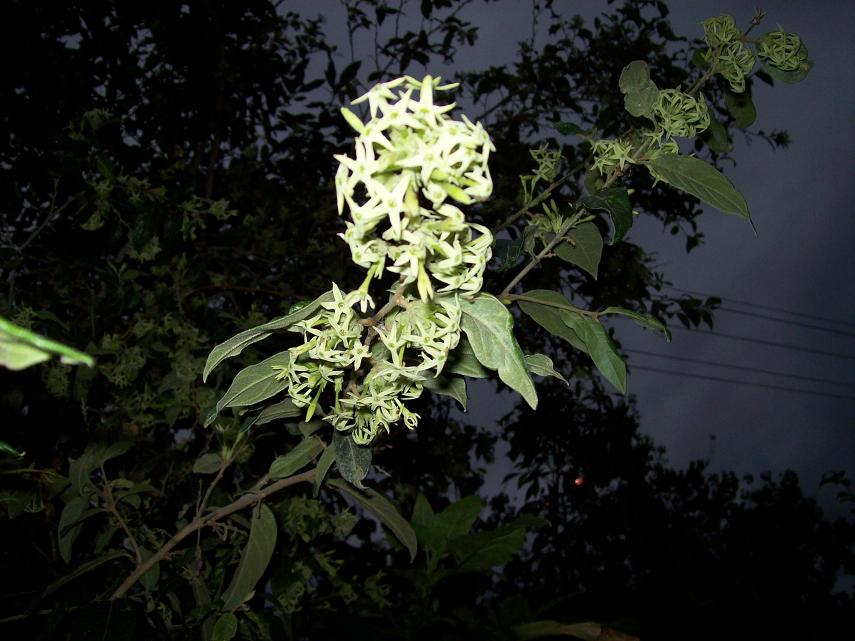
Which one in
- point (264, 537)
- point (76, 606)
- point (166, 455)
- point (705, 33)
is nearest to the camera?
point (705, 33)

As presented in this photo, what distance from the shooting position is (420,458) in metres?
3.90

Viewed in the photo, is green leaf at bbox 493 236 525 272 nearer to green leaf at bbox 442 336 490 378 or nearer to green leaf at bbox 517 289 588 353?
green leaf at bbox 517 289 588 353

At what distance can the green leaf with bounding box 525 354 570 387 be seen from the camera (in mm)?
750

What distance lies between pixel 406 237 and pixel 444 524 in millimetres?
1449

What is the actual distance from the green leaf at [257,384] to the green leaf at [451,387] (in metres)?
0.17

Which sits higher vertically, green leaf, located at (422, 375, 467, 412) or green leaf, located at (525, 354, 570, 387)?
green leaf, located at (525, 354, 570, 387)

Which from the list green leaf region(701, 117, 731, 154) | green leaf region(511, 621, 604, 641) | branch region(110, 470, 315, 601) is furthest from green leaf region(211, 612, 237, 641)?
green leaf region(701, 117, 731, 154)

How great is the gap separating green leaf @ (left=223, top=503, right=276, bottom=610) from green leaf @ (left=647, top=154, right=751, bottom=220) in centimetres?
97

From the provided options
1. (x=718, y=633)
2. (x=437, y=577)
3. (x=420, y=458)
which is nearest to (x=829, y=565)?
(x=718, y=633)

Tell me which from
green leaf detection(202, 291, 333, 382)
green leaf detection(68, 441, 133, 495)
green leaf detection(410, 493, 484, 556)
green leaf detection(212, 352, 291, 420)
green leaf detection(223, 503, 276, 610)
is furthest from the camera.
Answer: green leaf detection(410, 493, 484, 556)

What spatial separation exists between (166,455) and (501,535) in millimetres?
1204

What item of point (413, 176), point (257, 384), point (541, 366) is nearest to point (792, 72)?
point (541, 366)

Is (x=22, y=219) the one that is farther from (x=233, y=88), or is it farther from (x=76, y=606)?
(x=76, y=606)

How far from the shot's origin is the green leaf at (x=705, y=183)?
0.82 metres
